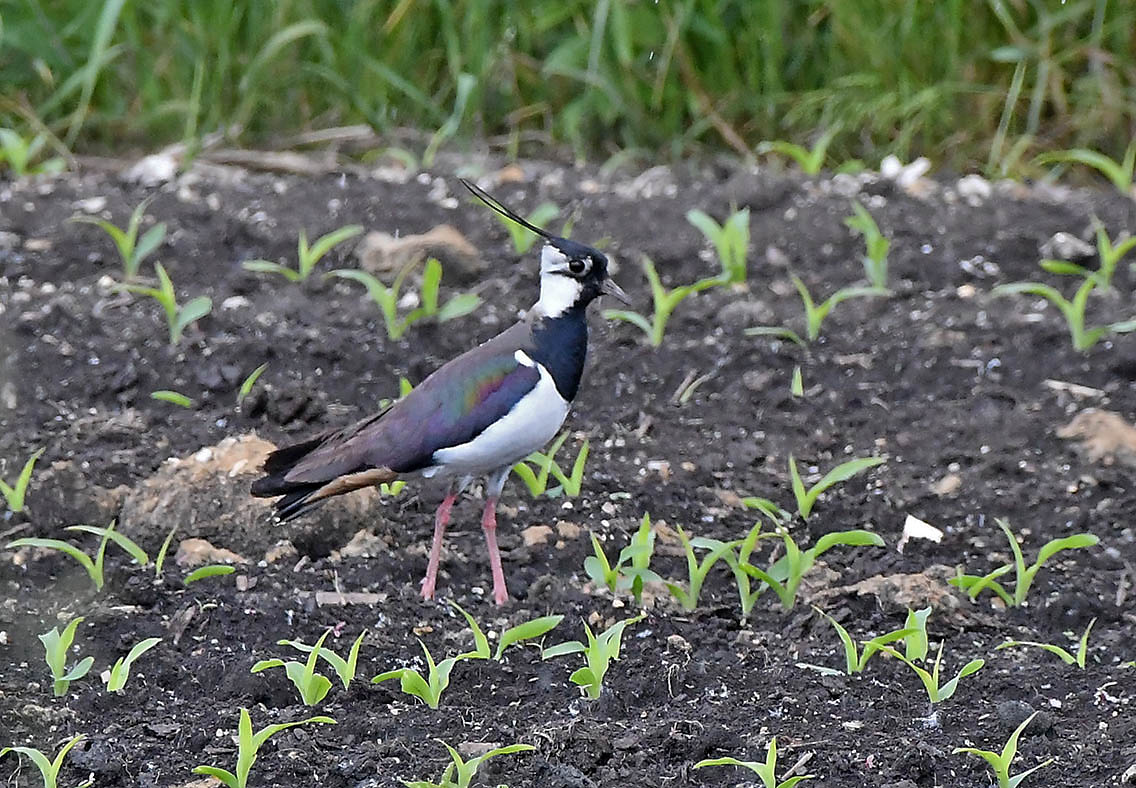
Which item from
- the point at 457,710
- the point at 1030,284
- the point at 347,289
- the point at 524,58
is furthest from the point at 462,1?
the point at 457,710

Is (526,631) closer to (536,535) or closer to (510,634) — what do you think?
(510,634)

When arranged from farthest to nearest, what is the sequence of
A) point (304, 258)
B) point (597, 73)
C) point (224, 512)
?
point (597, 73), point (304, 258), point (224, 512)

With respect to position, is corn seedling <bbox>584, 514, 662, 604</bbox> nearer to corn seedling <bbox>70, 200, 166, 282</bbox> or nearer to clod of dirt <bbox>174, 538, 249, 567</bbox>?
clod of dirt <bbox>174, 538, 249, 567</bbox>

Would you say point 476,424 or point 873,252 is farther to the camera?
point 873,252

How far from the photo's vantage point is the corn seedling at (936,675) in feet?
10.2

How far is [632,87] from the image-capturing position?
6.56 m

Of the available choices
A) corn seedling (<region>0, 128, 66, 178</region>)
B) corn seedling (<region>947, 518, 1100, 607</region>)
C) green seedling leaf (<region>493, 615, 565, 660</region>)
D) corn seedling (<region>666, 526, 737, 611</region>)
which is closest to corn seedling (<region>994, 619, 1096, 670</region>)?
corn seedling (<region>947, 518, 1100, 607</region>)

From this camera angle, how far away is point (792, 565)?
350cm

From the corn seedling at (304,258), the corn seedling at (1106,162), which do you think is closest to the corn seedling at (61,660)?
the corn seedling at (304,258)

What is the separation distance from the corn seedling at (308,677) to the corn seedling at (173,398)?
1340 millimetres

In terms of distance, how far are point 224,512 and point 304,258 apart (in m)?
1.33

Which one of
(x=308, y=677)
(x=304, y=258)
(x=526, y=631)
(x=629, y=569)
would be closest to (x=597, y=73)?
(x=304, y=258)

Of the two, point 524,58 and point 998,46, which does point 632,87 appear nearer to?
point 524,58

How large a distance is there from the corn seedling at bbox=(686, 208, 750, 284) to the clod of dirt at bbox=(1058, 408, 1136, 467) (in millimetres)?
1169
